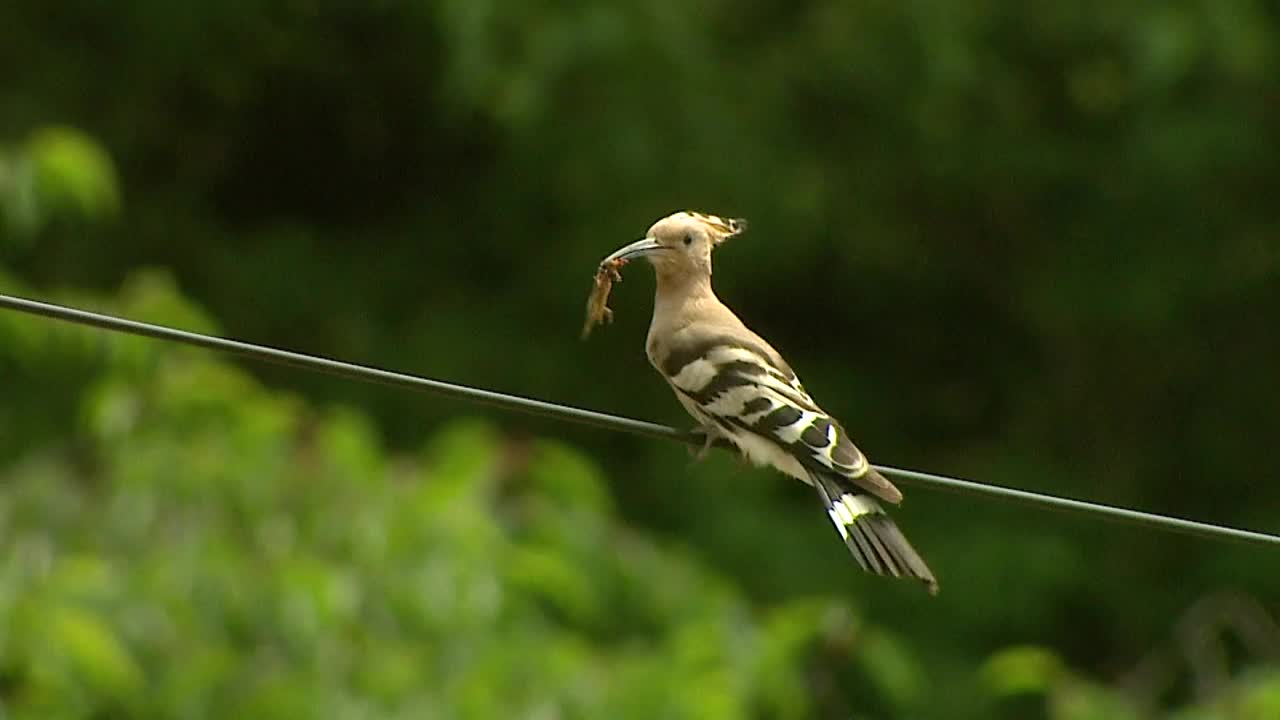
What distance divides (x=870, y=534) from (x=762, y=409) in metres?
0.45

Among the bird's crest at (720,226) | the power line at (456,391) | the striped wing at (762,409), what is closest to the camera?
the power line at (456,391)

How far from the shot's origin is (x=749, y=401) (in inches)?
206

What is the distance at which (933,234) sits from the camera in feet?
41.3

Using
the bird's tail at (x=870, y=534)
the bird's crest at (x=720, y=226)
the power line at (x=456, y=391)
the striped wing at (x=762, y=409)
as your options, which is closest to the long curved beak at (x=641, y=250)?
the bird's crest at (x=720, y=226)

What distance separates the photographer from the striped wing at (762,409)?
504 cm

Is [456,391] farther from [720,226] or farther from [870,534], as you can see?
[720,226]

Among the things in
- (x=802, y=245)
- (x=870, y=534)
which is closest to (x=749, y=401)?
(x=870, y=534)

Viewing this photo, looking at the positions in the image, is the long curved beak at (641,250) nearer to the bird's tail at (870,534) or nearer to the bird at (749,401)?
the bird at (749,401)

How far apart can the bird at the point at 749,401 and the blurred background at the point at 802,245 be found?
9.34 feet

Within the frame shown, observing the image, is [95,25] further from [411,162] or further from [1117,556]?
[1117,556]

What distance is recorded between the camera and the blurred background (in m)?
11.0

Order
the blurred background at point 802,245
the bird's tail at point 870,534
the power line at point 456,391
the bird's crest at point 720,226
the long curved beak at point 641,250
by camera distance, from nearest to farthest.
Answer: the power line at point 456,391, the bird's tail at point 870,534, the long curved beak at point 641,250, the bird's crest at point 720,226, the blurred background at point 802,245

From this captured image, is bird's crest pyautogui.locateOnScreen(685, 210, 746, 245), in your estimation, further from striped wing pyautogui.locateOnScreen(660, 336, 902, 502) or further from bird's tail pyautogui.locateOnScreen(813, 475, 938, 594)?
bird's tail pyautogui.locateOnScreen(813, 475, 938, 594)

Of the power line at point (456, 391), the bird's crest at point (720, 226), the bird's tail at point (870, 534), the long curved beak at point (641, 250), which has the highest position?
the bird's crest at point (720, 226)
